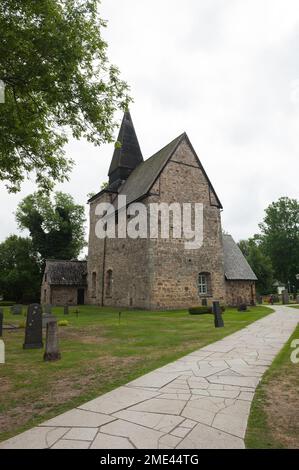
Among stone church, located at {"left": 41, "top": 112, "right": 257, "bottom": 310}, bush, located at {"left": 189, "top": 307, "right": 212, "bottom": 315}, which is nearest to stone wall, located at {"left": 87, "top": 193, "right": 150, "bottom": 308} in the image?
stone church, located at {"left": 41, "top": 112, "right": 257, "bottom": 310}

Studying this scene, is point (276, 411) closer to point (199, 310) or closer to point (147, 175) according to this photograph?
point (199, 310)

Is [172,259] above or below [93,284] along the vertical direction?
above

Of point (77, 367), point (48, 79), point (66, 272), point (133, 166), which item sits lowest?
point (77, 367)

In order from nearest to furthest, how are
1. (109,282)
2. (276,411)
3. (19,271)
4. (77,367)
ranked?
(276,411) → (77,367) → (109,282) → (19,271)

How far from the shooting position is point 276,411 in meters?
3.93

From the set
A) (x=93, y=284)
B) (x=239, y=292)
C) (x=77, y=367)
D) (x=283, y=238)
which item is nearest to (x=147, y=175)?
(x=239, y=292)

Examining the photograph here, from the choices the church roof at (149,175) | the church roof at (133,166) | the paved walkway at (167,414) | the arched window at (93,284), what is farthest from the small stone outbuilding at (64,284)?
the paved walkway at (167,414)

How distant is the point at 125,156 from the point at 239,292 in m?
17.7

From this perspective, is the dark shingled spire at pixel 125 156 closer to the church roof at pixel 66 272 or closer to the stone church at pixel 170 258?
the stone church at pixel 170 258

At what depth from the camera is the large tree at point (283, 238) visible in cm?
5403

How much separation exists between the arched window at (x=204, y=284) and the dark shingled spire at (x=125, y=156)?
13.1 metres

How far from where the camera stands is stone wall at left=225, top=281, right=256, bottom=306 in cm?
2581
